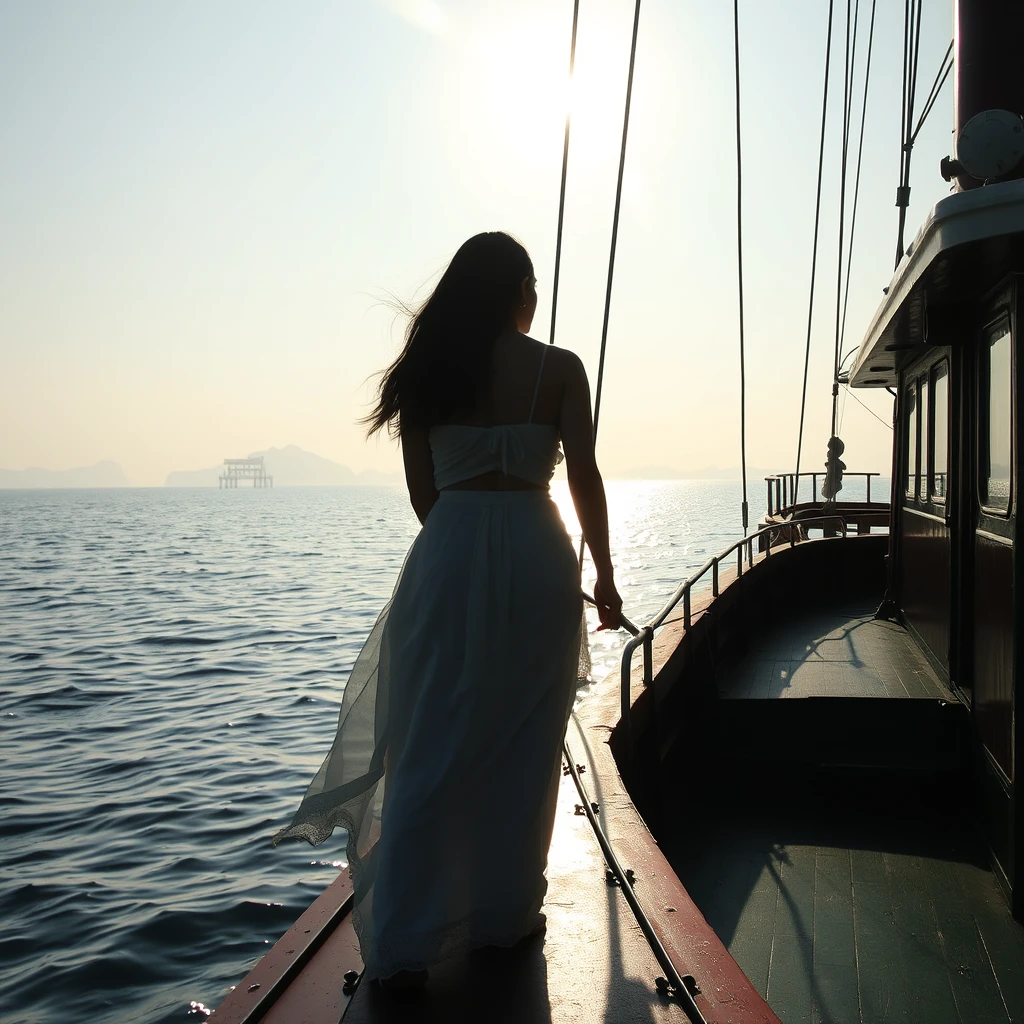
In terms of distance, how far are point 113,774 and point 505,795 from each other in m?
8.39

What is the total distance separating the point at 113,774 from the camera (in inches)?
388

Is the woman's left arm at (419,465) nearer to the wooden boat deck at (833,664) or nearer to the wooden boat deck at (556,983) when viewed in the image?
the wooden boat deck at (556,983)

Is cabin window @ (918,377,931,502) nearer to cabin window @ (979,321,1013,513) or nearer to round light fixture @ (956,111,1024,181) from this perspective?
cabin window @ (979,321,1013,513)

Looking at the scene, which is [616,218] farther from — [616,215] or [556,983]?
[556,983]

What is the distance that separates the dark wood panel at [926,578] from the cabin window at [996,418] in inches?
53.5

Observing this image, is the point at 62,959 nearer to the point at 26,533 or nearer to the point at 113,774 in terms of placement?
the point at 113,774

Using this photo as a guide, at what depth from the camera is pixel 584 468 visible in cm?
267

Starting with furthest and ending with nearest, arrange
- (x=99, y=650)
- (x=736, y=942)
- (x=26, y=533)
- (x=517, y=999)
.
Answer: (x=26, y=533)
(x=99, y=650)
(x=736, y=942)
(x=517, y=999)

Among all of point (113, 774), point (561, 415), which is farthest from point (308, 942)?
point (113, 774)

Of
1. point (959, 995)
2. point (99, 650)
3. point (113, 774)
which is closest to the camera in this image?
point (959, 995)

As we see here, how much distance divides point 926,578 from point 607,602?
562 cm

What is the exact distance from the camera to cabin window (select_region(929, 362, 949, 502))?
6891mm

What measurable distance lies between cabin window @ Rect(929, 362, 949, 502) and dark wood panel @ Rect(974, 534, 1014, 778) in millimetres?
1812

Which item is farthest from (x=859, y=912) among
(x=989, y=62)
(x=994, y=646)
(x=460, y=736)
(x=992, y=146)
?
(x=989, y=62)
